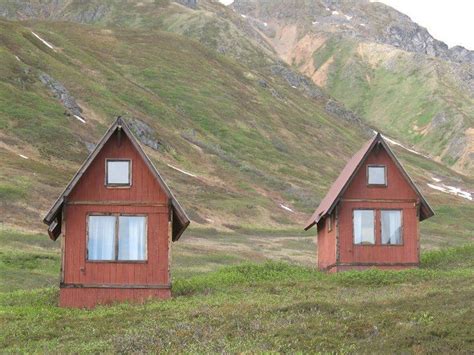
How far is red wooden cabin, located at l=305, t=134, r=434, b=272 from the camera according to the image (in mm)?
43344

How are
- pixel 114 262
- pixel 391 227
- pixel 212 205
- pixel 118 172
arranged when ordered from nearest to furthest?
1. pixel 114 262
2. pixel 118 172
3. pixel 391 227
4. pixel 212 205

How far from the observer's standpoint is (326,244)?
1836 inches

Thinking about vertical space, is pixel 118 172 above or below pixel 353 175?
below

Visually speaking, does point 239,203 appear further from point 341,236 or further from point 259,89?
point 259,89

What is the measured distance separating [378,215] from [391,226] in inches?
36.7

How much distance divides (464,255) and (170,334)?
2794 cm

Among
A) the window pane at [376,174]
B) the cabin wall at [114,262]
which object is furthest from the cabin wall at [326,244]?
the cabin wall at [114,262]

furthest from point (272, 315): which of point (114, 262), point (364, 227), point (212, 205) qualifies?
point (212, 205)

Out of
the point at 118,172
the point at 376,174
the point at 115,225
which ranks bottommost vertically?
the point at 115,225

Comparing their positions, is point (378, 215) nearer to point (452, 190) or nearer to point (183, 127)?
point (183, 127)

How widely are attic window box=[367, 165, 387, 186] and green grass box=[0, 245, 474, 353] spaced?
6674 mm

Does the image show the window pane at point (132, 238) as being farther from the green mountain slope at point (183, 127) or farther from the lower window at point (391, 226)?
the green mountain slope at point (183, 127)

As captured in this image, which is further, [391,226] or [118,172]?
[391,226]

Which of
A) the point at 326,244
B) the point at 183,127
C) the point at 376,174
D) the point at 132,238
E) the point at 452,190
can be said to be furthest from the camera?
the point at 452,190
